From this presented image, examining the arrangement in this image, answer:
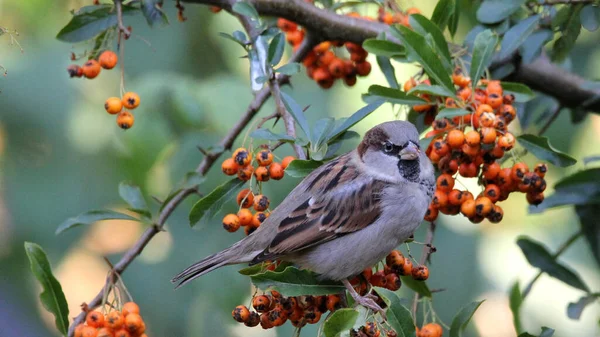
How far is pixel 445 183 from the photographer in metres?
2.98

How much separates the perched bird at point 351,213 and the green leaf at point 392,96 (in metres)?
0.13

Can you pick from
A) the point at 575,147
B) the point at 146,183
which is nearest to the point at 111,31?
the point at 146,183

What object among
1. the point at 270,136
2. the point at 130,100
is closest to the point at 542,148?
the point at 270,136

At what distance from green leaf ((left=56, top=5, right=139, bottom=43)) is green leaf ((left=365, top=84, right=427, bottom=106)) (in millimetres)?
1069

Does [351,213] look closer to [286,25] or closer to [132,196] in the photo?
[132,196]

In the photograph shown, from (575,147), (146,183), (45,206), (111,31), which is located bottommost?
(575,147)

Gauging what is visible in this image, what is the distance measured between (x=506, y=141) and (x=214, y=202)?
1085mm

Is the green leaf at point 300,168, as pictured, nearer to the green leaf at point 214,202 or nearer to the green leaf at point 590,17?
the green leaf at point 214,202

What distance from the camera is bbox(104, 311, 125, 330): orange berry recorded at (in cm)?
264

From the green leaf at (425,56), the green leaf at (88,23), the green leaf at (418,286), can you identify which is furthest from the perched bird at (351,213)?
the green leaf at (88,23)

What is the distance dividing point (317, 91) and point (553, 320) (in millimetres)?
1933

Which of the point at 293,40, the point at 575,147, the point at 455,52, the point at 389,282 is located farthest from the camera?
the point at 575,147

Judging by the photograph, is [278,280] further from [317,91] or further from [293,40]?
[317,91]

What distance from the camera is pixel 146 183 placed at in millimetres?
3535
